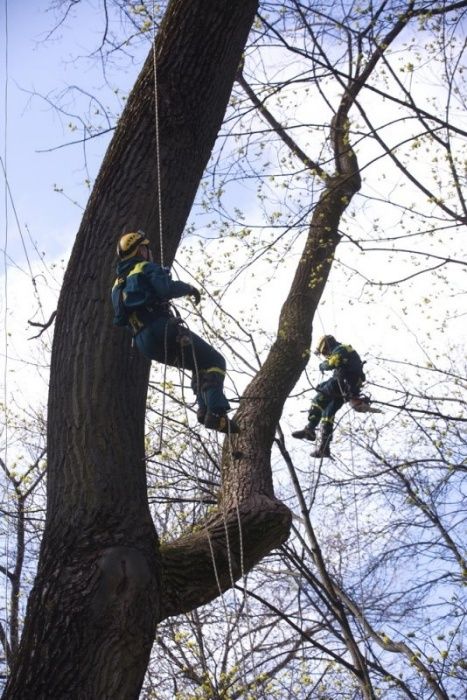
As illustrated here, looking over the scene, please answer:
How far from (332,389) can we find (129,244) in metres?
3.49

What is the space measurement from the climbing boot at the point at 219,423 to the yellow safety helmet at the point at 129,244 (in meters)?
1.04

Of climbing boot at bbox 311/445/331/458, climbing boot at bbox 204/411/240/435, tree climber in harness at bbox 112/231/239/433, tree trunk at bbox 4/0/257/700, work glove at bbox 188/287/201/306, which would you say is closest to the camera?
tree trunk at bbox 4/0/257/700

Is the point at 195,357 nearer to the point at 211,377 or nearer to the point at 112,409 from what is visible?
the point at 211,377

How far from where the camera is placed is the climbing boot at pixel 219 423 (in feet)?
14.8

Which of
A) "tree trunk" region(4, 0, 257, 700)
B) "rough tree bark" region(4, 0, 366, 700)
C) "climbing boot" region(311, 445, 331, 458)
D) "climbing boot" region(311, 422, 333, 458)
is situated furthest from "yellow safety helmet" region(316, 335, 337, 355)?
"tree trunk" region(4, 0, 257, 700)

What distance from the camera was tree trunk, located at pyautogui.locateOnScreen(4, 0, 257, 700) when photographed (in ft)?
9.84

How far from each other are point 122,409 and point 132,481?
0.35 m

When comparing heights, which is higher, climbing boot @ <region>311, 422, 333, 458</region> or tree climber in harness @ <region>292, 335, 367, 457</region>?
tree climber in harness @ <region>292, 335, 367, 457</region>

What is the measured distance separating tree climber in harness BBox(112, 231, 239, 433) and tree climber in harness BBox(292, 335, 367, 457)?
2.29 metres

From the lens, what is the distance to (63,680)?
2.86 meters

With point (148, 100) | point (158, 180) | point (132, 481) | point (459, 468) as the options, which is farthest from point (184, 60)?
point (459, 468)

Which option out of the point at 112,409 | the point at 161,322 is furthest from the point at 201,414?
the point at 112,409

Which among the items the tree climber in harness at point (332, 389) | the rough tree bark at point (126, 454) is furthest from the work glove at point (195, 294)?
the tree climber in harness at point (332, 389)

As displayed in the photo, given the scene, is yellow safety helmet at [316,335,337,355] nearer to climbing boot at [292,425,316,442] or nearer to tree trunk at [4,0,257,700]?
climbing boot at [292,425,316,442]
